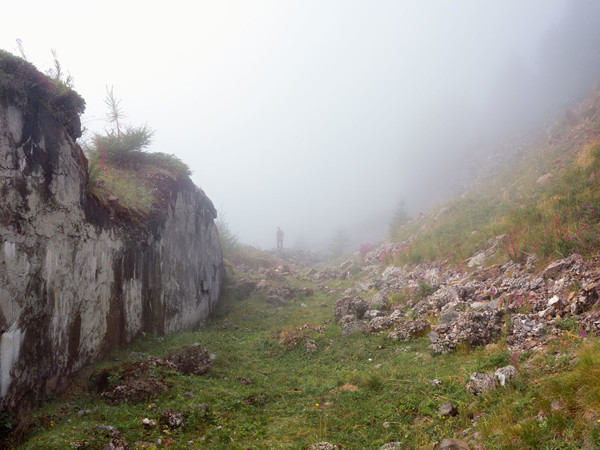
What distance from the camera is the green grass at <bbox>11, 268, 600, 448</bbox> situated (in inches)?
149

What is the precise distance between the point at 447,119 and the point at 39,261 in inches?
2916

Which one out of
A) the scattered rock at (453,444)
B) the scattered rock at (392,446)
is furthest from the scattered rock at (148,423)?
the scattered rock at (453,444)

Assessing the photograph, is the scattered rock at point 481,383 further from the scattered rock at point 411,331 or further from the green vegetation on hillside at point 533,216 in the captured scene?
the green vegetation on hillside at point 533,216

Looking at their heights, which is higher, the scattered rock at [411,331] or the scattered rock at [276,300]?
the scattered rock at [276,300]

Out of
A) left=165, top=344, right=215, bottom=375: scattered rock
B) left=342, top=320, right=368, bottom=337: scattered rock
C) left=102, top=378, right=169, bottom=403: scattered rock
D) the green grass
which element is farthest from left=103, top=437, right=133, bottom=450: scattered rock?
left=342, top=320, right=368, bottom=337: scattered rock

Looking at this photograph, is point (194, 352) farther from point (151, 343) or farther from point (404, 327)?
point (404, 327)

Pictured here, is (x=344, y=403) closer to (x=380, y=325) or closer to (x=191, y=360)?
(x=191, y=360)

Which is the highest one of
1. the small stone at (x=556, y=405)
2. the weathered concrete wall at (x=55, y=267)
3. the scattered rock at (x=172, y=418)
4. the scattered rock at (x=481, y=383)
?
the weathered concrete wall at (x=55, y=267)

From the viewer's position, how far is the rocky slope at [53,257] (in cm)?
511

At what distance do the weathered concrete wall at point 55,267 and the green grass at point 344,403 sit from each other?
0.65 m

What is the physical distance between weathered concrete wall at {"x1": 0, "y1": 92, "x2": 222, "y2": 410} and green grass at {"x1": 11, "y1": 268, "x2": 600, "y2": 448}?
0.65 m

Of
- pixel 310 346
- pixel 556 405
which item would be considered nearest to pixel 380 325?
pixel 310 346

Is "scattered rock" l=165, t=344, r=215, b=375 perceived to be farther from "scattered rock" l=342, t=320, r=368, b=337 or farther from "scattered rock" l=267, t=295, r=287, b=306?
"scattered rock" l=267, t=295, r=287, b=306

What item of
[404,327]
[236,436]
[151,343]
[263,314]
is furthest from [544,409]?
[263,314]
